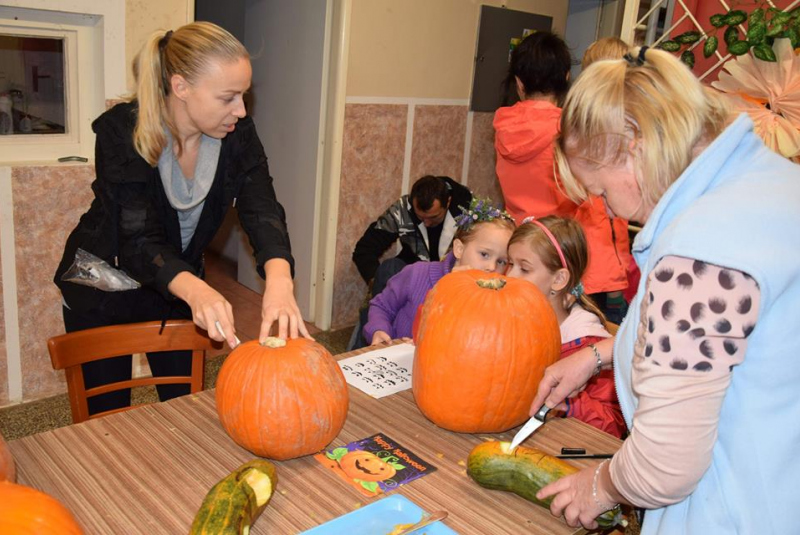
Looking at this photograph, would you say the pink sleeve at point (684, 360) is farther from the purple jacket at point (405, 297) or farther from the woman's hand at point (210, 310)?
the purple jacket at point (405, 297)

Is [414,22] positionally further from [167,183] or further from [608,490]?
[608,490]

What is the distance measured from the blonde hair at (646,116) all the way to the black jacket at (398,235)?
282 cm

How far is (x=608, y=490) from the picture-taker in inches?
42.7

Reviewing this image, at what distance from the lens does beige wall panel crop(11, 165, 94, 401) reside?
9.58ft

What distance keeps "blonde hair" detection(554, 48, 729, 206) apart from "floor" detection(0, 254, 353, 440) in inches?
107

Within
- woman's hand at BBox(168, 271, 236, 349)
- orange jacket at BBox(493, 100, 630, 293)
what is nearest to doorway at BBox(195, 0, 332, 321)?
orange jacket at BBox(493, 100, 630, 293)

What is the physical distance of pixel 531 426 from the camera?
1.41 metres

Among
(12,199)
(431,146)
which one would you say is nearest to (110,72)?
(12,199)

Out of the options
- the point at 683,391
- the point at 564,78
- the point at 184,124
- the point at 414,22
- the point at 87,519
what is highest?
the point at 414,22

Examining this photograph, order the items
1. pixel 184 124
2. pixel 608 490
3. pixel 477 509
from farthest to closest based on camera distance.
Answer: pixel 184 124
pixel 477 509
pixel 608 490

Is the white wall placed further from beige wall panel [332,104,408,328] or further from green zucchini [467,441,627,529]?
green zucchini [467,441,627,529]

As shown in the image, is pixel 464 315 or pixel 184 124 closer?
pixel 464 315

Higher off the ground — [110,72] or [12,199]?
[110,72]

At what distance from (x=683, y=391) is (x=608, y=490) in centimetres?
27
